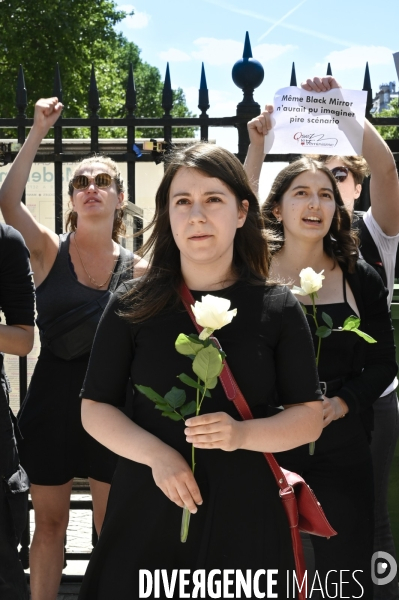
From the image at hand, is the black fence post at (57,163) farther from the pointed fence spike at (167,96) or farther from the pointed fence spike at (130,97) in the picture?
the pointed fence spike at (167,96)

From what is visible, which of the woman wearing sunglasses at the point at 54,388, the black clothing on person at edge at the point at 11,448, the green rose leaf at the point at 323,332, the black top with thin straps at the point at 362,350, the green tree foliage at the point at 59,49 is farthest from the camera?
the green tree foliage at the point at 59,49

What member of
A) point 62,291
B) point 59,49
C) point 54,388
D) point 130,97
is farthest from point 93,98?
point 59,49

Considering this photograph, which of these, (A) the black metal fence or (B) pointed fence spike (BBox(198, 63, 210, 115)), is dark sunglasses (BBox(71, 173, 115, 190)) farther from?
(B) pointed fence spike (BBox(198, 63, 210, 115))

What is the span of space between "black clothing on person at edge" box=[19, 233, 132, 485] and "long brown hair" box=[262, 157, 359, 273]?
2.20ft

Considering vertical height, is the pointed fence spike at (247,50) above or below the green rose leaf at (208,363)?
above

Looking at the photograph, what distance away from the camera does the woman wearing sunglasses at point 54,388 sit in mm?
3383

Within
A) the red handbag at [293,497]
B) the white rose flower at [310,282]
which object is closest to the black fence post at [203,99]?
the white rose flower at [310,282]

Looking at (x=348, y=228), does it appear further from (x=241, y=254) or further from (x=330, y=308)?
(x=241, y=254)

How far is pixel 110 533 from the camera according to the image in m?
2.13

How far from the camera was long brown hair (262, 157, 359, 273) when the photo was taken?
10.2ft

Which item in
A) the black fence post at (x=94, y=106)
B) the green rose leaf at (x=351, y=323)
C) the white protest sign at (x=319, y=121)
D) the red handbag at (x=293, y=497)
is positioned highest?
the black fence post at (x=94, y=106)

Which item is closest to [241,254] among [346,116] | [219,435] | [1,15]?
[219,435]

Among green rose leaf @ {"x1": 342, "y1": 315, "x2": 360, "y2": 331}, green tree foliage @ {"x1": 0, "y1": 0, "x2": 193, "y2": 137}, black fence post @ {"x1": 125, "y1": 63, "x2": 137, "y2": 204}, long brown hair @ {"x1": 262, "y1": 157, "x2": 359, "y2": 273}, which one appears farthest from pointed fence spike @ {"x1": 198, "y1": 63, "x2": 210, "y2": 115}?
green tree foliage @ {"x1": 0, "y1": 0, "x2": 193, "y2": 137}

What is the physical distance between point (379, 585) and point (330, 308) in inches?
53.0
